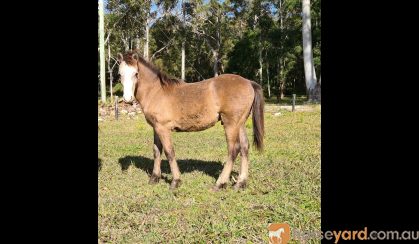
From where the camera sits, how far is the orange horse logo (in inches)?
132


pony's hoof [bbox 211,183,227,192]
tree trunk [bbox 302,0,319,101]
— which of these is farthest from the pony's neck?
tree trunk [bbox 302,0,319,101]

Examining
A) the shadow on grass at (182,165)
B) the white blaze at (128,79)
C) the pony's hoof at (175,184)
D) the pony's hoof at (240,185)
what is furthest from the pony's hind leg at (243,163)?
the white blaze at (128,79)

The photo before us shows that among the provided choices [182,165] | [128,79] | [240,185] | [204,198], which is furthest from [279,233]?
[182,165]

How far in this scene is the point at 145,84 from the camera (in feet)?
18.7

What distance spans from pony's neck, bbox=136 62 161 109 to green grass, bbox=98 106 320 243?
1355 millimetres

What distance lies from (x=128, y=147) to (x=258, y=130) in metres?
4.43

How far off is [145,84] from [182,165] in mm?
1949

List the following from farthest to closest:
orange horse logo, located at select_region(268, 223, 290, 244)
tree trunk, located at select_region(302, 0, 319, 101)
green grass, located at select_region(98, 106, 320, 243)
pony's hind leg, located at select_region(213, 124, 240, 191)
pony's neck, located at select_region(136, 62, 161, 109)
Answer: tree trunk, located at select_region(302, 0, 319, 101) < pony's neck, located at select_region(136, 62, 161, 109) < pony's hind leg, located at select_region(213, 124, 240, 191) < green grass, located at select_region(98, 106, 320, 243) < orange horse logo, located at select_region(268, 223, 290, 244)

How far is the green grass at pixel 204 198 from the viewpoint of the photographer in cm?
368

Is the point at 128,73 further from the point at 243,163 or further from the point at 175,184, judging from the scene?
the point at 243,163

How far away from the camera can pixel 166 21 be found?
3991cm

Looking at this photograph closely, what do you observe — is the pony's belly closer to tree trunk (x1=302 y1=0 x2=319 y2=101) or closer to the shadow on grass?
the shadow on grass
